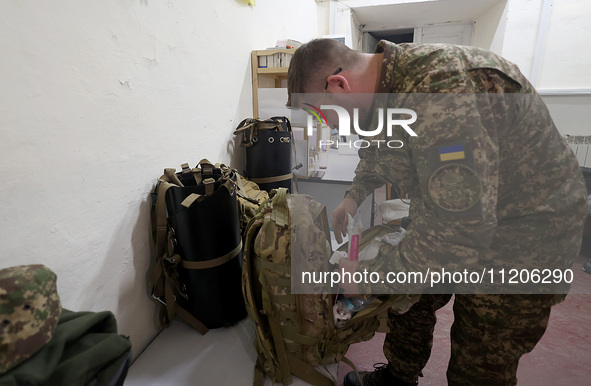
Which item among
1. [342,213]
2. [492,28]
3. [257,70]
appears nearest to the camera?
[342,213]

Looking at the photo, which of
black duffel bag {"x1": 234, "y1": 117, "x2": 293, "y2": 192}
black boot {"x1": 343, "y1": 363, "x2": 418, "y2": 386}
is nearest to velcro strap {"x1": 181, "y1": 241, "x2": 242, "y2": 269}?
black boot {"x1": 343, "y1": 363, "x2": 418, "y2": 386}

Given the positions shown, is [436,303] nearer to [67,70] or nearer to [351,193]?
[351,193]

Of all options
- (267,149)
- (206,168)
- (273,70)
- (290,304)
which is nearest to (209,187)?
(206,168)

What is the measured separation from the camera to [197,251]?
1131 millimetres

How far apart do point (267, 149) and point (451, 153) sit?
1.29 m

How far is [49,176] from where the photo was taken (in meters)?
0.80

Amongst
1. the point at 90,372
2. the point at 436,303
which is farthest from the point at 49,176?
the point at 436,303

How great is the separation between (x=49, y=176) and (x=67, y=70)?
29 cm

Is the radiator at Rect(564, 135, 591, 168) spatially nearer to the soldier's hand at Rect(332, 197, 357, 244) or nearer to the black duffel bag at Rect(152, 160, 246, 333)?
the soldier's hand at Rect(332, 197, 357, 244)

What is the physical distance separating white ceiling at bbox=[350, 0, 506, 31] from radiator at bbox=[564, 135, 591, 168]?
1723 millimetres

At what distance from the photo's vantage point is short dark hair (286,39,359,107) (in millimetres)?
861

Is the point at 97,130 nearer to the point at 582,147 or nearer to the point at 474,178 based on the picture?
Result: the point at 474,178

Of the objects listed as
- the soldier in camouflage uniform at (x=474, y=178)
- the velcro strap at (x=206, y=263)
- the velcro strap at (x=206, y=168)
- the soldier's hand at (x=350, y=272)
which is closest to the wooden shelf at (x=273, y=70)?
the velcro strap at (x=206, y=168)

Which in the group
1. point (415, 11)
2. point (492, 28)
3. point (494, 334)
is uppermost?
point (415, 11)
